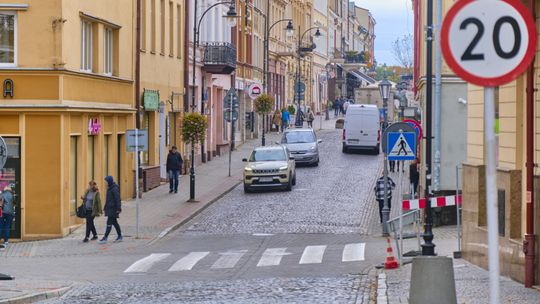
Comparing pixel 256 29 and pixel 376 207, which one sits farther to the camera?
pixel 256 29

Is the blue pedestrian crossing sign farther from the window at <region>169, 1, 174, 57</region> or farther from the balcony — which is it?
the balcony

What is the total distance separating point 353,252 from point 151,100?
53.3 ft

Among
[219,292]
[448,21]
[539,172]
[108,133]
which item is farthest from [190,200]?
[448,21]

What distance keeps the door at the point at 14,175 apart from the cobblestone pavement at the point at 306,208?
14.1 feet

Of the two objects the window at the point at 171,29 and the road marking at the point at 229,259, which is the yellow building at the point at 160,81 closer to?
the window at the point at 171,29

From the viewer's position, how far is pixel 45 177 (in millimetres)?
28438

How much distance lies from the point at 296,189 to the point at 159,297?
22.5 metres

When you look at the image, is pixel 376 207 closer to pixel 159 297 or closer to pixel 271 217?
pixel 271 217

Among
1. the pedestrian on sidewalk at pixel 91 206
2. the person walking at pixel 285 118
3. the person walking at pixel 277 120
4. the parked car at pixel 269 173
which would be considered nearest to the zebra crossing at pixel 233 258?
the pedestrian on sidewalk at pixel 91 206

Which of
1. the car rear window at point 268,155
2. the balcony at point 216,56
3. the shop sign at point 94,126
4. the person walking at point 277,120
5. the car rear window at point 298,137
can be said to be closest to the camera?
the shop sign at point 94,126

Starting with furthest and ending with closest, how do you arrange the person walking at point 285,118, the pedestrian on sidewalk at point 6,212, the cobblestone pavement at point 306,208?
the person walking at point 285,118, the cobblestone pavement at point 306,208, the pedestrian on sidewalk at point 6,212

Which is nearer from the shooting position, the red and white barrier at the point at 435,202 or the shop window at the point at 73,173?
the red and white barrier at the point at 435,202

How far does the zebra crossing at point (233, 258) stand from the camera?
2254 centimetres

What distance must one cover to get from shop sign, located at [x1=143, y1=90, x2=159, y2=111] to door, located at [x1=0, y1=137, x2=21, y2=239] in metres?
10.2
